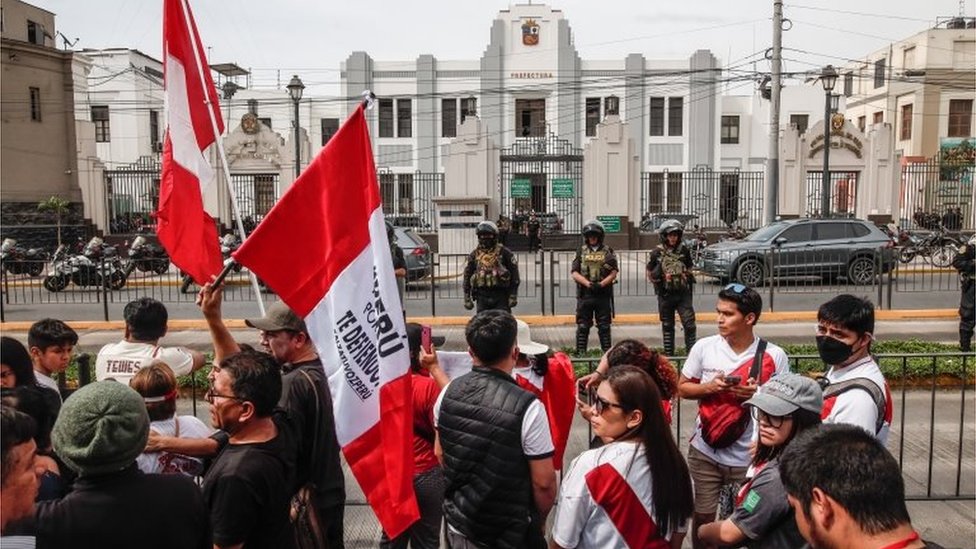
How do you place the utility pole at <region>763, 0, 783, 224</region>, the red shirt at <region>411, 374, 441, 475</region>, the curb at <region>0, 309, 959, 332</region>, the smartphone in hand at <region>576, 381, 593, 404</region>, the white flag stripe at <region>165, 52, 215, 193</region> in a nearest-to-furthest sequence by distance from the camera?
the smartphone in hand at <region>576, 381, 593, 404</region> < the red shirt at <region>411, 374, 441, 475</region> < the white flag stripe at <region>165, 52, 215, 193</region> < the curb at <region>0, 309, 959, 332</region> < the utility pole at <region>763, 0, 783, 224</region>

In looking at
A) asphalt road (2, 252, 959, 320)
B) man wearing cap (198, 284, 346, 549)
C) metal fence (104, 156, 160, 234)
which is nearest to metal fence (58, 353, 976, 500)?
man wearing cap (198, 284, 346, 549)

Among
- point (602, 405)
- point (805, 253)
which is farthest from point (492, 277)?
point (805, 253)

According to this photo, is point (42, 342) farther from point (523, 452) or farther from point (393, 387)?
point (523, 452)

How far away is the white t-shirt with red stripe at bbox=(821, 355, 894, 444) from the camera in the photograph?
125 inches

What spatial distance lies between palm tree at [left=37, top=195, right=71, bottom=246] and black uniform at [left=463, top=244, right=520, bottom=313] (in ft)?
74.8

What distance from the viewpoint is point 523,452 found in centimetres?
313

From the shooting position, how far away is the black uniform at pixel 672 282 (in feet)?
29.4

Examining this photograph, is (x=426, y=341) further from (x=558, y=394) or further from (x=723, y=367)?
(x=723, y=367)

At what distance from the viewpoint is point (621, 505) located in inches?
108

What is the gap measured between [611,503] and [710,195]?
1167 inches

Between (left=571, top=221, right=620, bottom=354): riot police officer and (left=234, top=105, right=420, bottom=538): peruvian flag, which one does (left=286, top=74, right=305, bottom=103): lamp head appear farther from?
(left=234, top=105, right=420, bottom=538): peruvian flag

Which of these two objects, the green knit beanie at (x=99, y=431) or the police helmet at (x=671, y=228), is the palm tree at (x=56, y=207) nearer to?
the police helmet at (x=671, y=228)

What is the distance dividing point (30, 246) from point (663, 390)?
28.3m

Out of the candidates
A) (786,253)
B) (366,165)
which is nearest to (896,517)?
(366,165)
